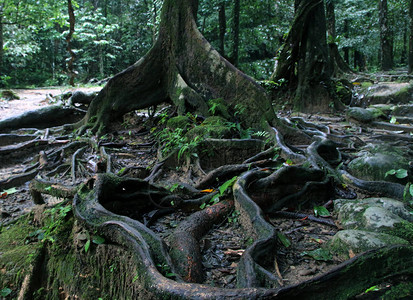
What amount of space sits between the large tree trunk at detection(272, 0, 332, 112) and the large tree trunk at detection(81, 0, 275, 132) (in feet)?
11.7

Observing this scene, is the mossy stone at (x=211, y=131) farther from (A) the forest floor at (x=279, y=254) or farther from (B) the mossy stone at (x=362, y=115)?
(B) the mossy stone at (x=362, y=115)

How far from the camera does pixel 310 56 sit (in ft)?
30.5

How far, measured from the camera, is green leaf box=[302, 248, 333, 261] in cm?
256

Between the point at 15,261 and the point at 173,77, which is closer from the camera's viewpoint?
the point at 15,261

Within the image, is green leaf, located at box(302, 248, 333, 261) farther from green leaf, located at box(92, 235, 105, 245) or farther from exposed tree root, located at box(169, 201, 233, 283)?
green leaf, located at box(92, 235, 105, 245)

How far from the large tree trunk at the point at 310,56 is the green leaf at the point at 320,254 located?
7516 mm

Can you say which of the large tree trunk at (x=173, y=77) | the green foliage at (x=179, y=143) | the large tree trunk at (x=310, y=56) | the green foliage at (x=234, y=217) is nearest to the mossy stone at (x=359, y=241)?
the green foliage at (x=234, y=217)

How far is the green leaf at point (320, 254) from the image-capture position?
256 cm

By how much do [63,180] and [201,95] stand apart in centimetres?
329

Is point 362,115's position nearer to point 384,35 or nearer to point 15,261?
point 15,261

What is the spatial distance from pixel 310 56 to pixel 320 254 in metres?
7.90

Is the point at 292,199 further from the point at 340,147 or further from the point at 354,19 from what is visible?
the point at 354,19

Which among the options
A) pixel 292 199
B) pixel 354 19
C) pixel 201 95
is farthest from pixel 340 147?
pixel 354 19

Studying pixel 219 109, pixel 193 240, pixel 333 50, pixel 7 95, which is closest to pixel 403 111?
pixel 219 109
